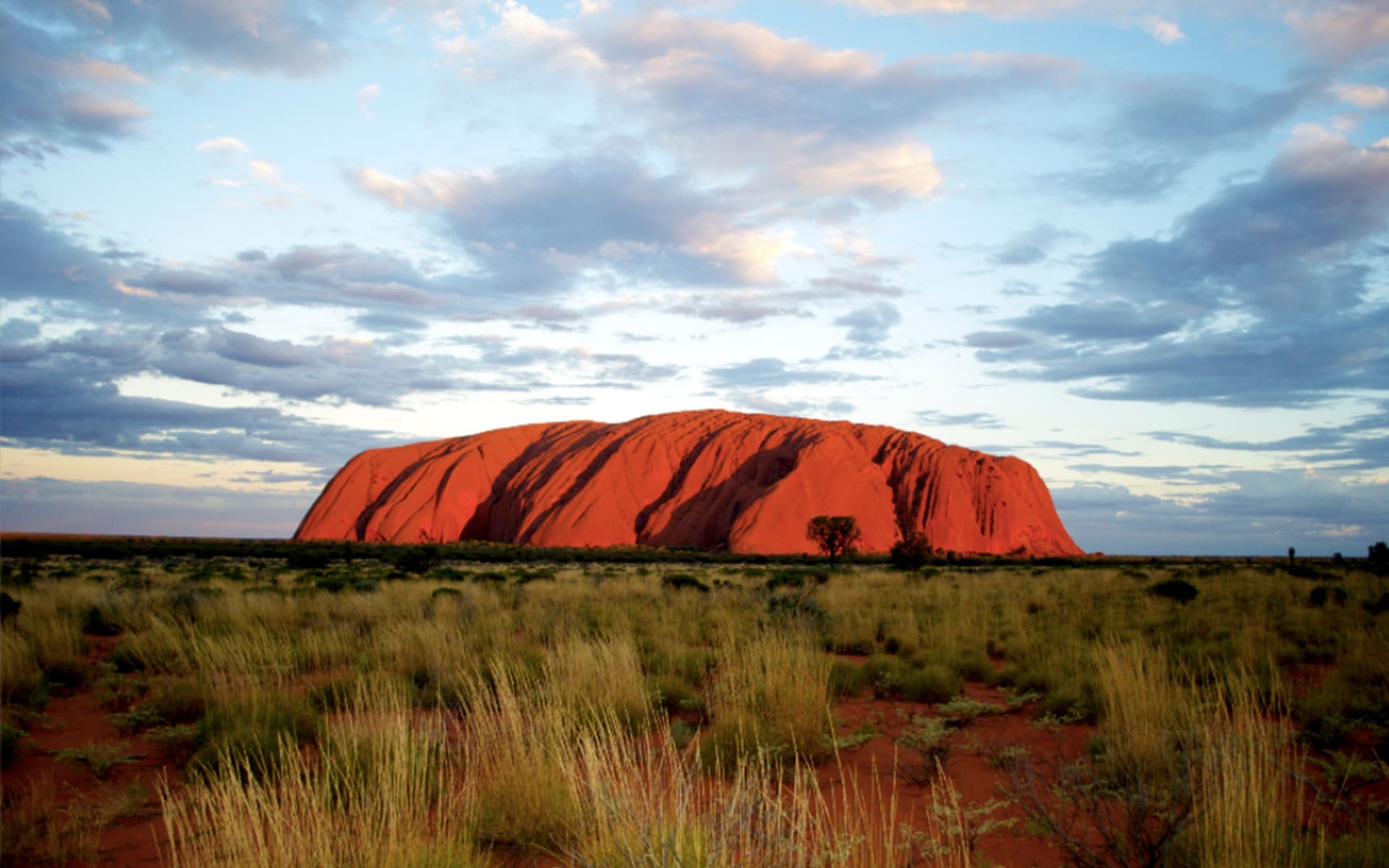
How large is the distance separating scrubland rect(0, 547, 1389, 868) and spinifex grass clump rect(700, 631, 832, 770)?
0.03 metres

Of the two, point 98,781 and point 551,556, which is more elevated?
point 98,781

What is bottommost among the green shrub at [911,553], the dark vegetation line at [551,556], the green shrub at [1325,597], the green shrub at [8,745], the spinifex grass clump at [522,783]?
the dark vegetation line at [551,556]

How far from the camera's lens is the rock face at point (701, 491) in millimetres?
69812

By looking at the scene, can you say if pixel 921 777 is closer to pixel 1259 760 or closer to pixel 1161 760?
pixel 1161 760

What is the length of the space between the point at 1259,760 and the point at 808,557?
170 ft

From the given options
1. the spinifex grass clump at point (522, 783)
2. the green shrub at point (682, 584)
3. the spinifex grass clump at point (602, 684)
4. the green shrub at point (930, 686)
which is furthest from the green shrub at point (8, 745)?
the green shrub at point (682, 584)

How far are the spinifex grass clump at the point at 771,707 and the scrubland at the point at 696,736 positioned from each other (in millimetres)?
28

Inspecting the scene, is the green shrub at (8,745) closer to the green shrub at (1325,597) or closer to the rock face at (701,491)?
the green shrub at (1325,597)

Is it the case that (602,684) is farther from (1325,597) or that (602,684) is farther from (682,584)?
(1325,597)

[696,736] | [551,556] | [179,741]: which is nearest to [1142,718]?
[696,736]

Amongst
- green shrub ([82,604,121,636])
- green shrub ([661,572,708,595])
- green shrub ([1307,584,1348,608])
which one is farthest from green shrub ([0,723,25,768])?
green shrub ([1307,584,1348,608])

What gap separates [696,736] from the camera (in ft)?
18.2

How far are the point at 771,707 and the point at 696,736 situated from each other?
781 millimetres

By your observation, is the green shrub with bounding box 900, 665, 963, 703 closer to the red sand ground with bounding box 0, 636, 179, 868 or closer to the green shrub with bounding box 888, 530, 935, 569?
the red sand ground with bounding box 0, 636, 179, 868
